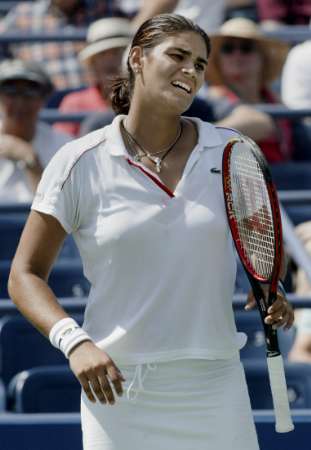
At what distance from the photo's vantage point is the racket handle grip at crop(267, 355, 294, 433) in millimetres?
2443

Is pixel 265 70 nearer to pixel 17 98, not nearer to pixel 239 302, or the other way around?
pixel 17 98

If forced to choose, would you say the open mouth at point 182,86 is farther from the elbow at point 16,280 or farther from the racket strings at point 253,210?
the elbow at point 16,280

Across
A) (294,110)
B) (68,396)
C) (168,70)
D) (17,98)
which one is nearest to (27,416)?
(68,396)

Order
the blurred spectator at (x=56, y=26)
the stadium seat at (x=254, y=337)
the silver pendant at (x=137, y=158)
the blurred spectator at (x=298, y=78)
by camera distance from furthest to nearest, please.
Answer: the blurred spectator at (x=56, y=26), the blurred spectator at (x=298, y=78), the stadium seat at (x=254, y=337), the silver pendant at (x=137, y=158)

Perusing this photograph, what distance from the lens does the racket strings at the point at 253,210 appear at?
2.55 m

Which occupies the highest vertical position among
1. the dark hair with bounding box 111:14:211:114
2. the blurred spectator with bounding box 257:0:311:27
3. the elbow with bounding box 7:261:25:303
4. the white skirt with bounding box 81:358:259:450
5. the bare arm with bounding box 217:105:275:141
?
the dark hair with bounding box 111:14:211:114

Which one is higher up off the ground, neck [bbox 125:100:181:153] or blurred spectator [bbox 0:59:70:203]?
neck [bbox 125:100:181:153]

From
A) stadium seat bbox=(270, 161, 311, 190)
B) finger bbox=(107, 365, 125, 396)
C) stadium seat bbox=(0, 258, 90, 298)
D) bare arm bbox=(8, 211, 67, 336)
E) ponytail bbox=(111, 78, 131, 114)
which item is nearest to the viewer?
finger bbox=(107, 365, 125, 396)

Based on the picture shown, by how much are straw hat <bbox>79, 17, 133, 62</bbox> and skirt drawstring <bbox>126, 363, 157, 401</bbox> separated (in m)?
3.59

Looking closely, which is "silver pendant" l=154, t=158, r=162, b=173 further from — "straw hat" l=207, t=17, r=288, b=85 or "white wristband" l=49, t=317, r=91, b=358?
"straw hat" l=207, t=17, r=288, b=85

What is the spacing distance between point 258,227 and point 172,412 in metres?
0.45

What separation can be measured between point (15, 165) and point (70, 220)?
250 centimetres

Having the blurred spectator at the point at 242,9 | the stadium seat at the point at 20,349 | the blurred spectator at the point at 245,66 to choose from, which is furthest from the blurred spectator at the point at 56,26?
the stadium seat at the point at 20,349

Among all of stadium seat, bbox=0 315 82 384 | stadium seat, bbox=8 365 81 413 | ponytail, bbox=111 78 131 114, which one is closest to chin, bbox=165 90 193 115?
ponytail, bbox=111 78 131 114
